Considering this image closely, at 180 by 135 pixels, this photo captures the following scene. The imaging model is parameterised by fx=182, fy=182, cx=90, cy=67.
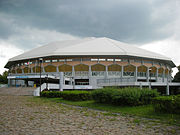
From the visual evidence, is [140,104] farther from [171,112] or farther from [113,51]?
[113,51]

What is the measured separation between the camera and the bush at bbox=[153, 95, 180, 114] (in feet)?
28.7

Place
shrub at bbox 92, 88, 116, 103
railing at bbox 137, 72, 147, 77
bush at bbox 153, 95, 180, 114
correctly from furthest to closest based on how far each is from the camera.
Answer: railing at bbox 137, 72, 147, 77, shrub at bbox 92, 88, 116, 103, bush at bbox 153, 95, 180, 114

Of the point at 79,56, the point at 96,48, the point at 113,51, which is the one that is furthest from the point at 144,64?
the point at 79,56

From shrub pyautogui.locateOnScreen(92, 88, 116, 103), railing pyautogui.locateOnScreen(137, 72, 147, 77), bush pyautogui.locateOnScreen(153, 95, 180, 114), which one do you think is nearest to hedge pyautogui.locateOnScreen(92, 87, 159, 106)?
shrub pyautogui.locateOnScreen(92, 88, 116, 103)

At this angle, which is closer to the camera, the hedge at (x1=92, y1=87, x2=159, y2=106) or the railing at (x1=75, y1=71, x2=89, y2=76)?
the hedge at (x1=92, y1=87, x2=159, y2=106)

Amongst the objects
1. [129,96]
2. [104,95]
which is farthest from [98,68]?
[129,96]

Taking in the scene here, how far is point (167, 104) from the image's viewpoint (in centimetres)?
909

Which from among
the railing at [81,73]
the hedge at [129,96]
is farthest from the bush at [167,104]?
the railing at [81,73]

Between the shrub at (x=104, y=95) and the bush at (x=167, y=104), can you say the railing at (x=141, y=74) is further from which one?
the bush at (x=167, y=104)

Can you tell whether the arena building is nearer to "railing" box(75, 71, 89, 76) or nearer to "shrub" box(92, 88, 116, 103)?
"railing" box(75, 71, 89, 76)

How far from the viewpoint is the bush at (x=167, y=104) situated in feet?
28.7

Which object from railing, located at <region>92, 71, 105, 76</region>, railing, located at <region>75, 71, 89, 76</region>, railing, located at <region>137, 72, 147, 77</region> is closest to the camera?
railing, located at <region>92, 71, 105, 76</region>

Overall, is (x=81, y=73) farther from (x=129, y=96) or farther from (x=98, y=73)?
(x=129, y=96)

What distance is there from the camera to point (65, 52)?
4425 centimetres
